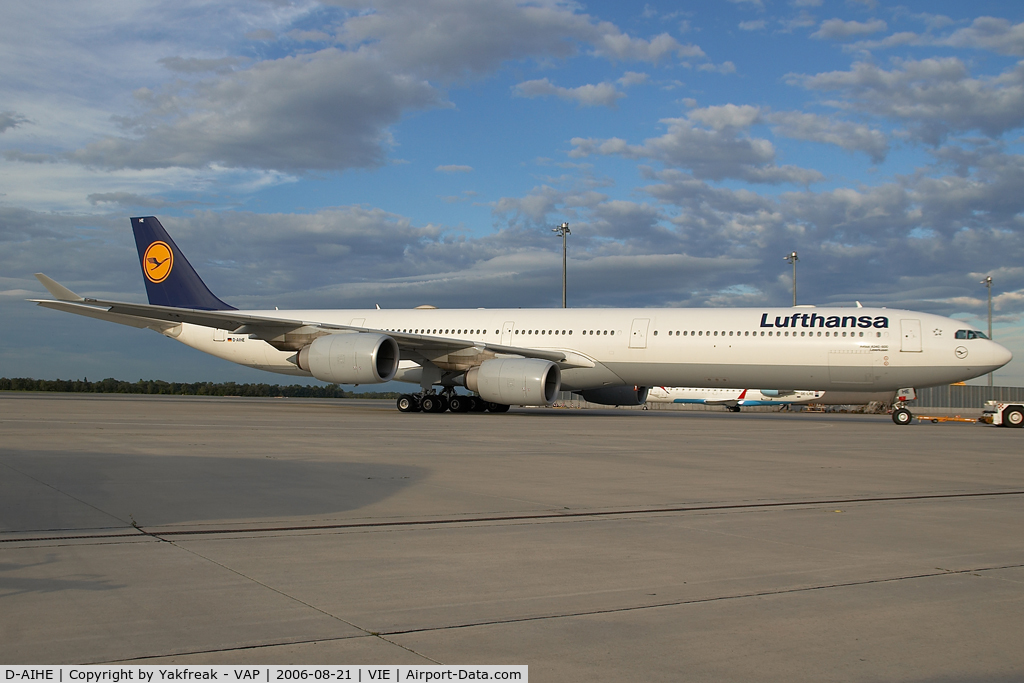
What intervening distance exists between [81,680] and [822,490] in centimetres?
749

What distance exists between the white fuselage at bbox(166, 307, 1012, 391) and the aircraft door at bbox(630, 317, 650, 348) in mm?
30

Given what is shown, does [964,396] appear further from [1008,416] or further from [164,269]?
[164,269]

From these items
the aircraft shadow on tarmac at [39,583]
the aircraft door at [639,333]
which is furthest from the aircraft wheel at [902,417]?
the aircraft shadow on tarmac at [39,583]

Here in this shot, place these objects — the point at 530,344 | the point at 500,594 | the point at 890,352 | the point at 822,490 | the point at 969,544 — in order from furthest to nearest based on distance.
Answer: the point at 530,344 < the point at 890,352 < the point at 822,490 < the point at 969,544 < the point at 500,594

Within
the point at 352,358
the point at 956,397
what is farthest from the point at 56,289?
the point at 956,397

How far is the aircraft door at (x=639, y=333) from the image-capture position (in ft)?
78.8

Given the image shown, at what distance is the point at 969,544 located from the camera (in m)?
5.84

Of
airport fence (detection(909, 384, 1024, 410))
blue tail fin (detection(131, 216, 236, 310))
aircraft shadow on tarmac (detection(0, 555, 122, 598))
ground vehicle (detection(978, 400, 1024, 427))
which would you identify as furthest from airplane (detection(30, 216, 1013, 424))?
airport fence (detection(909, 384, 1024, 410))

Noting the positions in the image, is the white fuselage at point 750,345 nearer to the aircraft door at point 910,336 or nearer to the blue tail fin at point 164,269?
the aircraft door at point 910,336

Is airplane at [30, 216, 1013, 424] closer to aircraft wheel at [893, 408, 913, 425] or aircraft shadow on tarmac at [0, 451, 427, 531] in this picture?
aircraft wheel at [893, 408, 913, 425]

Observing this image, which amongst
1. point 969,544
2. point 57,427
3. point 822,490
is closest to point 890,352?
point 822,490

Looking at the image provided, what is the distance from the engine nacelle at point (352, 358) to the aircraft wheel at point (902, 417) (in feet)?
47.3

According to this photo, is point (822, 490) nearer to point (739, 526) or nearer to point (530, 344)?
point (739, 526)

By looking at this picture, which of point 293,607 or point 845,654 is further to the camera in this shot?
point 293,607
